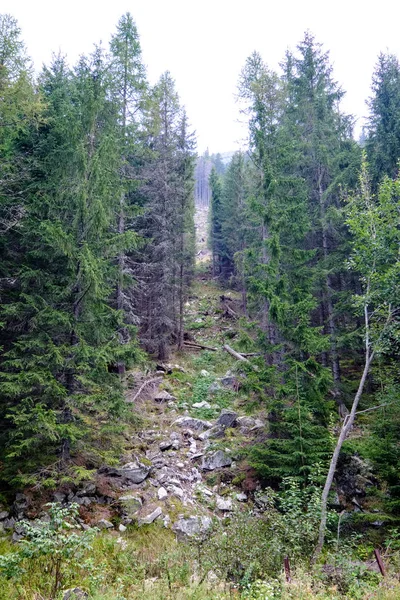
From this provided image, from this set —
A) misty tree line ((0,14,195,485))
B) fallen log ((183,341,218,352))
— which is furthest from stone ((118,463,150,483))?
fallen log ((183,341,218,352))

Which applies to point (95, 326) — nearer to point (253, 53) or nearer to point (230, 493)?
point (230, 493)

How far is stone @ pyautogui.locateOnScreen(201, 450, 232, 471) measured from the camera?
11.1 metres

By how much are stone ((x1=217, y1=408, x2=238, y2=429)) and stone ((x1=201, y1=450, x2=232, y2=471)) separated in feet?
5.89

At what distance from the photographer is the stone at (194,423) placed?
13.4 metres

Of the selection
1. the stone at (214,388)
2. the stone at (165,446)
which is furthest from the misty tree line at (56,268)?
the stone at (214,388)

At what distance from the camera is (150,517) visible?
8.42 m

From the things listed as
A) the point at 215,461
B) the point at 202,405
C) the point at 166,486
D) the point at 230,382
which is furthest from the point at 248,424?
the point at 166,486

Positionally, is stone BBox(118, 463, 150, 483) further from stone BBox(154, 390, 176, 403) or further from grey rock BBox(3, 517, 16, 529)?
stone BBox(154, 390, 176, 403)

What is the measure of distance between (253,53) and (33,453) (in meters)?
15.5

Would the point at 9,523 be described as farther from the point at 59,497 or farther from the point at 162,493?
the point at 162,493

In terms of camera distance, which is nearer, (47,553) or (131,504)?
(47,553)

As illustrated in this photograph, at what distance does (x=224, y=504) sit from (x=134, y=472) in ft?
9.01

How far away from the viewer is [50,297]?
9.47 m

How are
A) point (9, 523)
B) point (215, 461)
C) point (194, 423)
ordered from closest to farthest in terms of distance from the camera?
point (9, 523)
point (215, 461)
point (194, 423)
